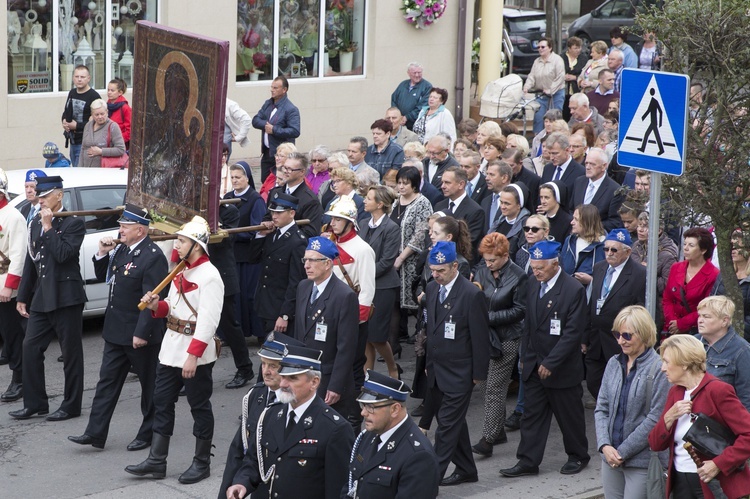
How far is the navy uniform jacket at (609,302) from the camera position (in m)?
9.64

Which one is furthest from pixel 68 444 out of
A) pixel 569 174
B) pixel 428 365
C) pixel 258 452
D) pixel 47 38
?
pixel 47 38

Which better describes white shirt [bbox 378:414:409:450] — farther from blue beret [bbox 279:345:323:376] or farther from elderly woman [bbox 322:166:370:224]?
elderly woman [bbox 322:166:370:224]

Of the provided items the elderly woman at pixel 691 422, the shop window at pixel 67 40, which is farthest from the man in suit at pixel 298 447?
the shop window at pixel 67 40

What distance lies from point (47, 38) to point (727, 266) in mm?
12609

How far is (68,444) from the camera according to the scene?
9.74m

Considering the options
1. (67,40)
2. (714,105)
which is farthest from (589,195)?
(67,40)

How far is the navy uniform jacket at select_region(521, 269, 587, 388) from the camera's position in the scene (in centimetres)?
909

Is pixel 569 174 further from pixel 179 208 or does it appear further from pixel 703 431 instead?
pixel 703 431

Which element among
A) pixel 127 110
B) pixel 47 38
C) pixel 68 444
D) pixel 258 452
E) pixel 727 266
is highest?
pixel 47 38

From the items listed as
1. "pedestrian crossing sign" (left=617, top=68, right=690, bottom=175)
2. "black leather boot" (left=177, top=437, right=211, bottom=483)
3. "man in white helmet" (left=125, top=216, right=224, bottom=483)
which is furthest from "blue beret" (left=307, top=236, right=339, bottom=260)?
"pedestrian crossing sign" (left=617, top=68, right=690, bottom=175)

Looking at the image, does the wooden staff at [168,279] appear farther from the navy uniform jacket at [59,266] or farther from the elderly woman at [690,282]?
the elderly woman at [690,282]

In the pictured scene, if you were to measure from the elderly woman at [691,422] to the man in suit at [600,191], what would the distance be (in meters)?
4.69

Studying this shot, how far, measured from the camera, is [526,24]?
28.3 metres

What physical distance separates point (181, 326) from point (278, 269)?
2.25 meters
